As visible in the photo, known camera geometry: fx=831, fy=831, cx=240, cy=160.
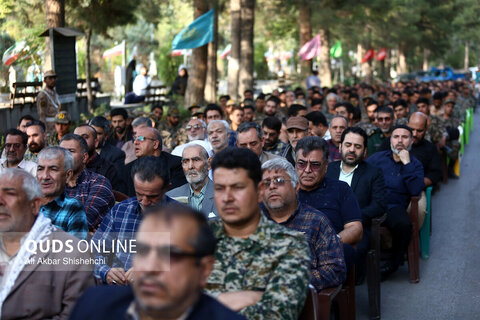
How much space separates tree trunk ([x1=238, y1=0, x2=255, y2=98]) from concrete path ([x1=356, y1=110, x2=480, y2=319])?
12.1 meters

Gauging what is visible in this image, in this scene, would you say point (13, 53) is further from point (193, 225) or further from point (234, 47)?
point (193, 225)

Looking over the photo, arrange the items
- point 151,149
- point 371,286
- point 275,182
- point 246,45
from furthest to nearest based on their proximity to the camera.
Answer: point 246,45
point 151,149
point 371,286
point 275,182

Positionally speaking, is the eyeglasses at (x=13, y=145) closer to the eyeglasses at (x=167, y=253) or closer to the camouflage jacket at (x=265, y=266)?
the camouflage jacket at (x=265, y=266)

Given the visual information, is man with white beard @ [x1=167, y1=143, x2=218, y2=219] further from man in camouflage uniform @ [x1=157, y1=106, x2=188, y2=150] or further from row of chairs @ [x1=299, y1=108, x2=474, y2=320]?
man in camouflage uniform @ [x1=157, y1=106, x2=188, y2=150]

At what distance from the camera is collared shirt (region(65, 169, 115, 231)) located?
22.2 feet

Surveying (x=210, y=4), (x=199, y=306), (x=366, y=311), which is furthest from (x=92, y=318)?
(x=210, y=4)

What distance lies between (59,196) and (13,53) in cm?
1345

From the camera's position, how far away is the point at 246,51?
82.0ft

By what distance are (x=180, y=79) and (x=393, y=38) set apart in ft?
103

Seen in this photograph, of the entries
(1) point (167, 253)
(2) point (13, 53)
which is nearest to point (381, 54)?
(2) point (13, 53)

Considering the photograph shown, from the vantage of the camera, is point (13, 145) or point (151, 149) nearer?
point (13, 145)

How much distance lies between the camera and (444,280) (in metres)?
8.92

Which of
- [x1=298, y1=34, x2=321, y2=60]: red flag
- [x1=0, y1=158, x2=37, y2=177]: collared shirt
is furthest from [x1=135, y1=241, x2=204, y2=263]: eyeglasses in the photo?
[x1=298, y1=34, x2=321, y2=60]: red flag

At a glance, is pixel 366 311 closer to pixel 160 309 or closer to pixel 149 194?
pixel 149 194
